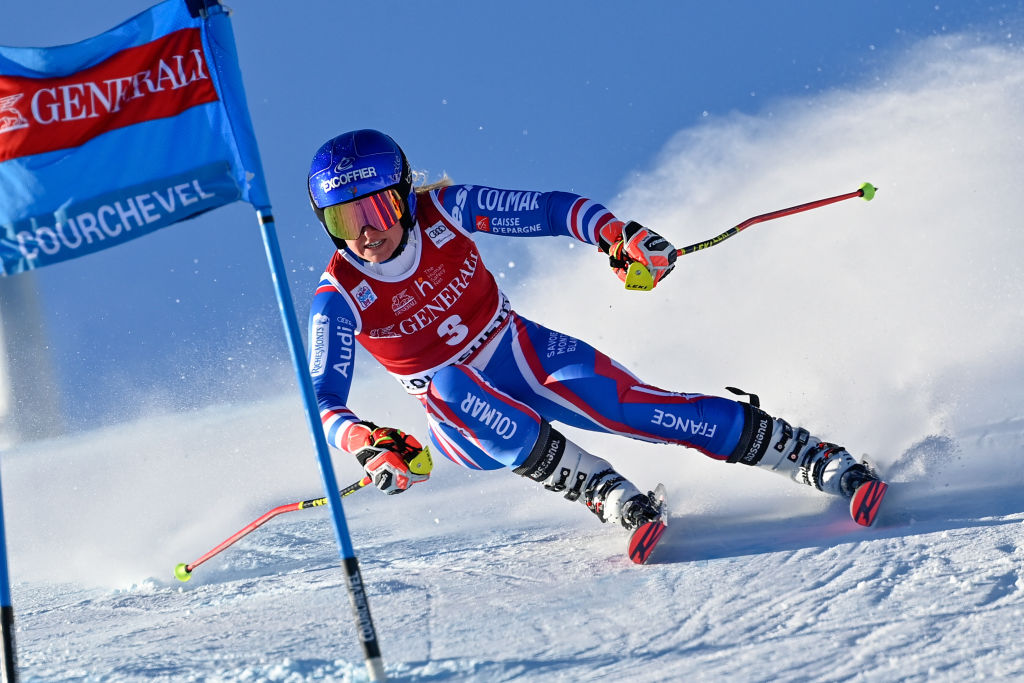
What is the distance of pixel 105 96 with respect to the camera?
9.78 feet

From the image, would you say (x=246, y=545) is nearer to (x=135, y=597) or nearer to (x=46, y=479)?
(x=135, y=597)

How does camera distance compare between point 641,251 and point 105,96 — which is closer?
point 105,96

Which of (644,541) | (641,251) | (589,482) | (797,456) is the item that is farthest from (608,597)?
(641,251)

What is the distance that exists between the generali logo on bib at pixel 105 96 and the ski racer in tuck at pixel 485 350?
2.74ft

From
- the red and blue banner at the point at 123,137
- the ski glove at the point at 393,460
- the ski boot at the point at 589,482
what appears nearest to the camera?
the red and blue banner at the point at 123,137

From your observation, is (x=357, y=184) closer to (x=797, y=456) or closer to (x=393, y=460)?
(x=393, y=460)

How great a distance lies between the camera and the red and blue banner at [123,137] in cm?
286

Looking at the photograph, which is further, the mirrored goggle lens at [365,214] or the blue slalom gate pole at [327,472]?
the mirrored goggle lens at [365,214]

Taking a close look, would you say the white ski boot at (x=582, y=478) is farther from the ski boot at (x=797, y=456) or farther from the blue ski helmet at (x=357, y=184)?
the blue ski helmet at (x=357, y=184)

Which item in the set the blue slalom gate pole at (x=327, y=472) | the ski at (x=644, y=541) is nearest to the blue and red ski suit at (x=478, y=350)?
the ski at (x=644, y=541)

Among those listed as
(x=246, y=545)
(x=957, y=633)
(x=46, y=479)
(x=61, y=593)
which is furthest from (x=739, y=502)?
(x=46, y=479)

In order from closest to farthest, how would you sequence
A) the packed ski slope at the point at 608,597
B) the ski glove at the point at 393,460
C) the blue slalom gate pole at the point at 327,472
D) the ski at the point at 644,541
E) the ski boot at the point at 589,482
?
the packed ski slope at the point at 608,597 → the blue slalom gate pole at the point at 327,472 → the ski glove at the point at 393,460 → the ski at the point at 644,541 → the ski boot at the point at 589,482

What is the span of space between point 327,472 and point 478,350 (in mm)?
1514

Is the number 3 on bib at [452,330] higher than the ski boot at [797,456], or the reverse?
the number 3 on bib at [452,330]
